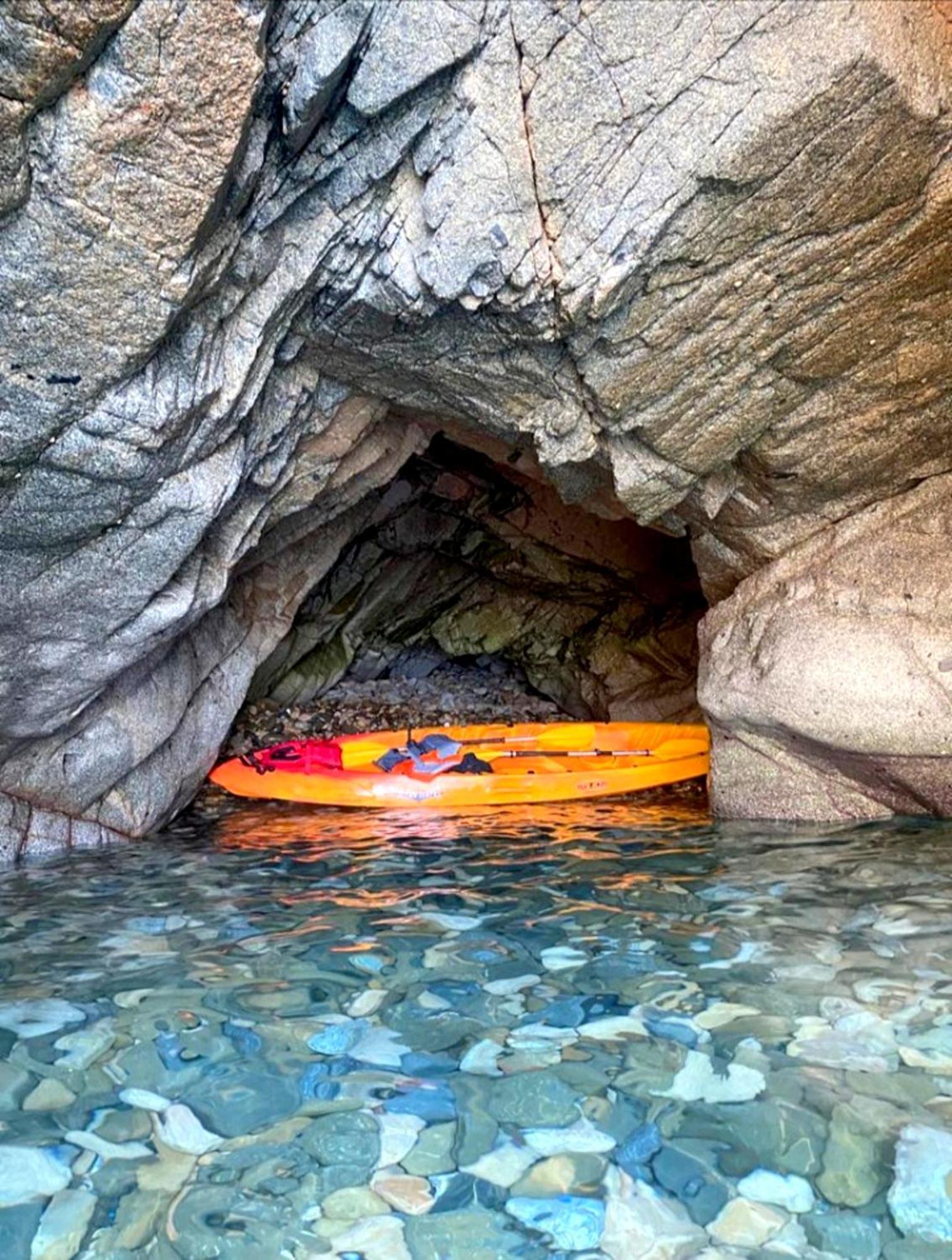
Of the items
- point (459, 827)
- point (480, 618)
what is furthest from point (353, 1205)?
point (480, 618)

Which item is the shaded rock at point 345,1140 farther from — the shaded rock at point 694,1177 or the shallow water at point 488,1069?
the shaded rock at point 694,1177

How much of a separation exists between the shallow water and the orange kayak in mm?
3864

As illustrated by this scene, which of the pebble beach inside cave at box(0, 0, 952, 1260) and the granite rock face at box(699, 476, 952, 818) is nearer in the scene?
the pebble beach inside cave at box(0, 0, 952, 1260)

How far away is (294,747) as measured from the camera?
1109 cm

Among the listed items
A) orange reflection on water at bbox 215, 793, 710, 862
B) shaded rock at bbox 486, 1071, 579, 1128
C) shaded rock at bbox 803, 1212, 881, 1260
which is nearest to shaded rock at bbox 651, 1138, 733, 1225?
shaded rock at bbox 803, 1212, 881, 1260

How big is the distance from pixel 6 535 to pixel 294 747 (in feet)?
20.2

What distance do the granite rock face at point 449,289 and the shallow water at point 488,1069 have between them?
2.06 m

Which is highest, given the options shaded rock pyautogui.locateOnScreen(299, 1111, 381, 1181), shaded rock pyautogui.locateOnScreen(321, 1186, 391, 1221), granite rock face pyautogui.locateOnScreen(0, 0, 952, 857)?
granite rock face pyautogui.locateOnScreen(0, 0, 952, 857)

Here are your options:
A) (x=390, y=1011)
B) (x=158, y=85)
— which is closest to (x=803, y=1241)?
(x=390, y=1011)

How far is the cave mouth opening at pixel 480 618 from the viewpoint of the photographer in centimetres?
1272

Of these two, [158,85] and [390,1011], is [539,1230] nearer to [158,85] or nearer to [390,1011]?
[390,1011]

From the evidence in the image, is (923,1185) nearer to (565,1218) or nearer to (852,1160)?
(852,1160)

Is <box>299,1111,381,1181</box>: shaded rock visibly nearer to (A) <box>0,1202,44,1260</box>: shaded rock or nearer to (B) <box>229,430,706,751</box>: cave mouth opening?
(A) <box>0,1202,44,1260</box>: shaded rock

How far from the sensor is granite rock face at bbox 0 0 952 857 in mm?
4035
